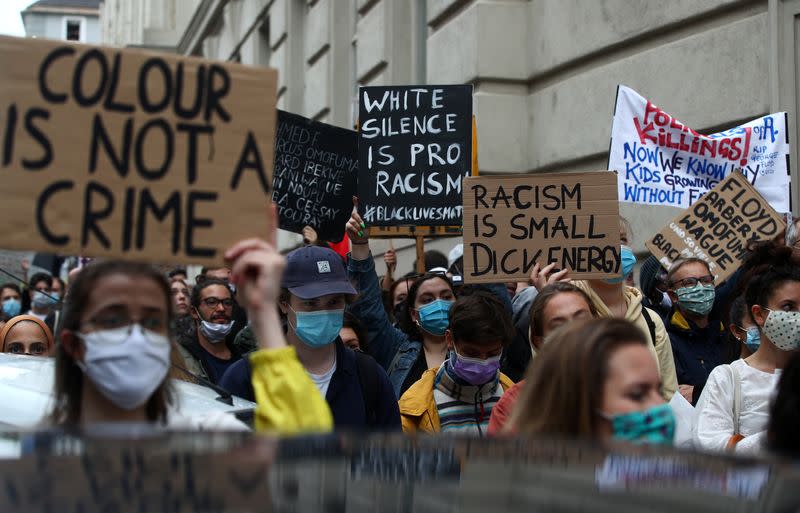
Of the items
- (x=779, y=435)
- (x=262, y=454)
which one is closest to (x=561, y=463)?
(x=262, y=454)

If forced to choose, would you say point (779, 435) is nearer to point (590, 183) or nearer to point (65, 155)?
point (65, 155)

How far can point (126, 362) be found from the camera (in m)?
2.83

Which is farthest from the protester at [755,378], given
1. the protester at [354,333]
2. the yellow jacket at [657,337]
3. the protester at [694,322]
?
the protester at [354,333]

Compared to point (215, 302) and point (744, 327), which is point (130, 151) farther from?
point (215, 302)

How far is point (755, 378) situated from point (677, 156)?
2.93 metres

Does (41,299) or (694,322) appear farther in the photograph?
(41,299)

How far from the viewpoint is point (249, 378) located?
15.2 ft

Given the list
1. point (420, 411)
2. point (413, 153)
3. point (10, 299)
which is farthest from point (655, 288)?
point (10, 299)

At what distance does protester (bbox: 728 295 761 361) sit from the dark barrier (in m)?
3.32

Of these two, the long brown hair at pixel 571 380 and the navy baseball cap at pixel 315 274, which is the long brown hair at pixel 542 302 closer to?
the navy baseball cap at pixel 315 274

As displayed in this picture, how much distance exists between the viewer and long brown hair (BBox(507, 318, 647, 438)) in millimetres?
2863

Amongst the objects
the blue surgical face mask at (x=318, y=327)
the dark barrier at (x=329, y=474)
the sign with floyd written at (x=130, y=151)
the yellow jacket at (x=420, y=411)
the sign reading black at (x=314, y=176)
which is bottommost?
the yellow jacket at (x=420, y=411)

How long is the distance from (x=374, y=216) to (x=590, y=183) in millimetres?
1670

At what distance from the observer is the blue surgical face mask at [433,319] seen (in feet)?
20.0
